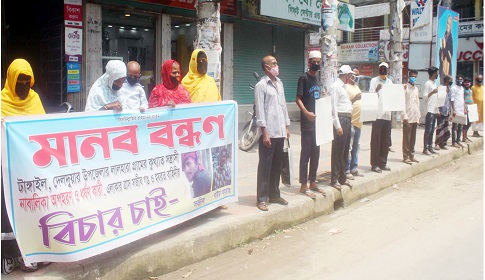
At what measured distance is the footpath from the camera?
338cm

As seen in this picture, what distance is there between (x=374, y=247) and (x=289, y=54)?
11.4m

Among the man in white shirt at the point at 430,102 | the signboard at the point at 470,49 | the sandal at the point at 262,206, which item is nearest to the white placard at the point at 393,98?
the man in white shirt at the point at 430,102

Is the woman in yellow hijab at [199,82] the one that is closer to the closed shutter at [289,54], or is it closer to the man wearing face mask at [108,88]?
the man wearing face mask at [108,88]

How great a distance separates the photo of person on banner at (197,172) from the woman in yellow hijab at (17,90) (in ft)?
4.71

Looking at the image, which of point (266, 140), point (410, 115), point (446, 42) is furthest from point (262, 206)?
point (446, 42)

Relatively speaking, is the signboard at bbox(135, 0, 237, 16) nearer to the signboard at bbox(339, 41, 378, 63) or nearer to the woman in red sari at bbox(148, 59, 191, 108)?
the woman in red sari at bbox(148, 59, 191, 108)

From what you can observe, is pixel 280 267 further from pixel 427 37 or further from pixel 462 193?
pixel 427 37

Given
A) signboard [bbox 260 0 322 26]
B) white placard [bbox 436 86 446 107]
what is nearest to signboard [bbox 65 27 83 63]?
signboard [bbox 260 0 322 26]

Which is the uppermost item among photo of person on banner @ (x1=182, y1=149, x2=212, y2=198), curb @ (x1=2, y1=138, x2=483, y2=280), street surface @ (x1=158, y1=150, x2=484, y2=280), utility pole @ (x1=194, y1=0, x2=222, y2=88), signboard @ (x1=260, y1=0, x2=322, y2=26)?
signboard @ (x1=260, y1=0, x2=322, y2=26)

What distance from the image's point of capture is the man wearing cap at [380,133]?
755 centimetres

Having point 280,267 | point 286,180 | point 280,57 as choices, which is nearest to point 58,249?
point 280,267

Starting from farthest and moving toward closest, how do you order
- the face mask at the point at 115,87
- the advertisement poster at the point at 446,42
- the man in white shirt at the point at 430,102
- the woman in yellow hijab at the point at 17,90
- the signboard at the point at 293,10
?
the advertisement poster at the point at 446,42
the signboard at the point at 293,10
the man in white shirt at the point at 430,102
the face mask at the point at 115,87
the woman in yellow hijab at the point at 17,90

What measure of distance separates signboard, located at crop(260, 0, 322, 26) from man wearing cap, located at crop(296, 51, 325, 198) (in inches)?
270

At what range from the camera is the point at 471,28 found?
2619 centimetres
